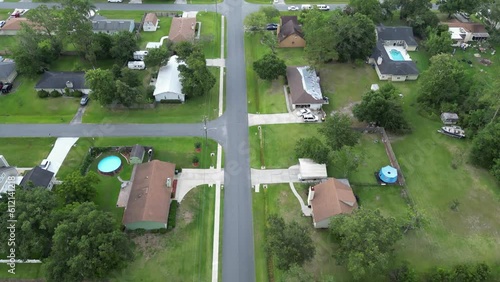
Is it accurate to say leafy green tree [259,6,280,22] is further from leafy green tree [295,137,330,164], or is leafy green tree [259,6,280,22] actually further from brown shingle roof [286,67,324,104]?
leafy green tree [295,137,330,164]

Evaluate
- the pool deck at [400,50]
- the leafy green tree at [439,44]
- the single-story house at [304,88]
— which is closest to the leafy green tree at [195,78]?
the single-story house at [304,88]

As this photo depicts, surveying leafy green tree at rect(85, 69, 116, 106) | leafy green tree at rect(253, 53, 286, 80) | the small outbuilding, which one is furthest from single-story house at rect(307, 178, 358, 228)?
leafy green tree at rect(85, 69, 116, 106)

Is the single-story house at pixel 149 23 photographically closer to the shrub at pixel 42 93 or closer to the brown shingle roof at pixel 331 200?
the shrub at pixel 42 93

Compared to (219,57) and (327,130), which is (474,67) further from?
(219,57)

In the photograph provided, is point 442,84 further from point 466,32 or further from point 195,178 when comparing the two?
point 195,178

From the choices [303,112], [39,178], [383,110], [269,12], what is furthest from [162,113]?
[269,12]

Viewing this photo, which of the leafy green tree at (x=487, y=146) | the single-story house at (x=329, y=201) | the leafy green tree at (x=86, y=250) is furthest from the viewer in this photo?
the leafy green tree at (x=487, y=146)
